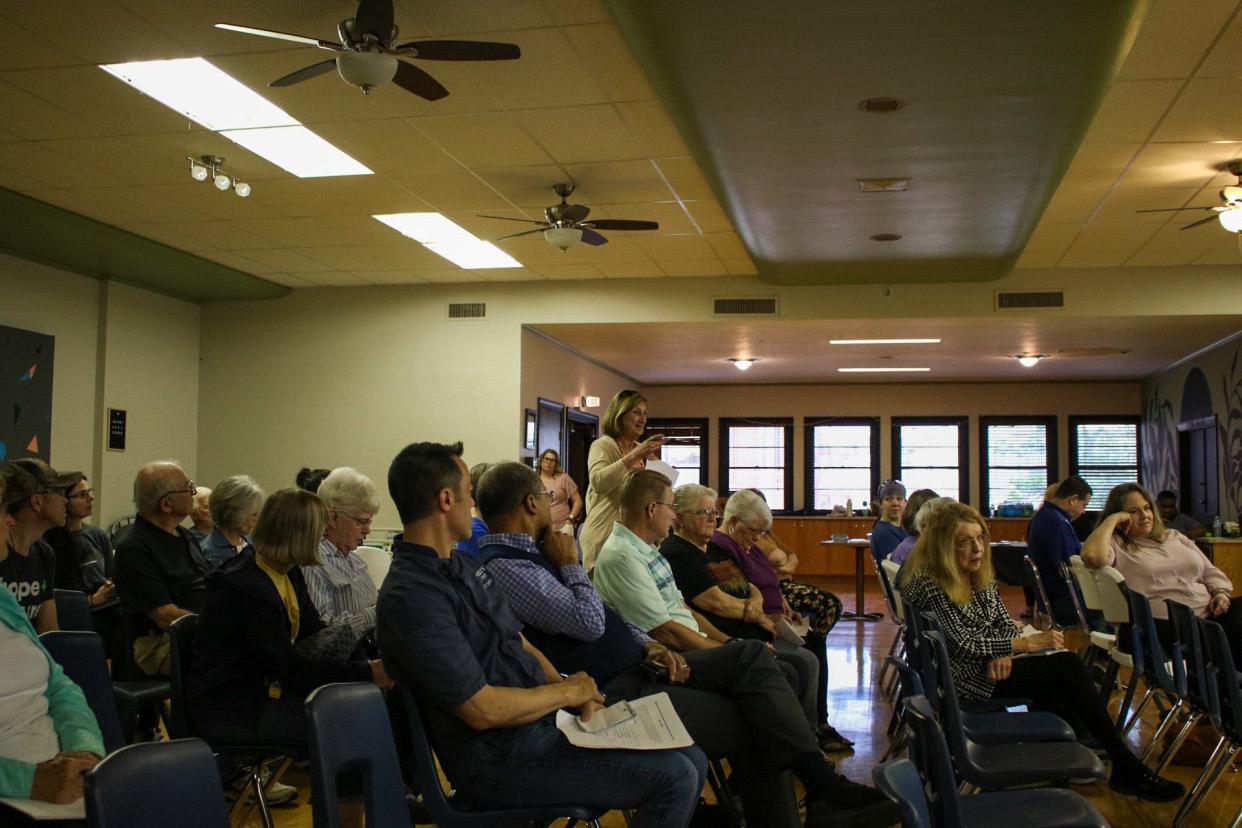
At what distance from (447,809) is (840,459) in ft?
49.3

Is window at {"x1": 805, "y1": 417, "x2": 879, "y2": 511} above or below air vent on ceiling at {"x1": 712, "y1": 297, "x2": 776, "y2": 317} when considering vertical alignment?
below

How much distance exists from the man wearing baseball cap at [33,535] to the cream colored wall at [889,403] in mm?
13667

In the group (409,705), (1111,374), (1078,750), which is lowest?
(1078,750)

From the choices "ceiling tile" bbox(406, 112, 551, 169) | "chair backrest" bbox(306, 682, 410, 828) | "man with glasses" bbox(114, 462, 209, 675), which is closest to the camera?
"chair backrest" bbox(306, 682, 410, 828)

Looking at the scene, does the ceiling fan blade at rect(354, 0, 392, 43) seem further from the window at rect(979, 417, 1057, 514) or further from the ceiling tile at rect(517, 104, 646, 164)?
the window at rect(979, 417, 1057, 514)

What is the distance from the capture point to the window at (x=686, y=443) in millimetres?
17578

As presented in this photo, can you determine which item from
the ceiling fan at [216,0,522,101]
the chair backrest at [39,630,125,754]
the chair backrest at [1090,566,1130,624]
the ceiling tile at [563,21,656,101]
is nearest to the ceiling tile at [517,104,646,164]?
the ceiling tile at [563,21,656,101]

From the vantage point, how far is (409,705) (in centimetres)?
256

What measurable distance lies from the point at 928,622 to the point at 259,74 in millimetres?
3808

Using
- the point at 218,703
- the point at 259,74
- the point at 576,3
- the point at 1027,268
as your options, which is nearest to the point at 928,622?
the point at 218,703

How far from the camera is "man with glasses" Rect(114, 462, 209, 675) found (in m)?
4.08

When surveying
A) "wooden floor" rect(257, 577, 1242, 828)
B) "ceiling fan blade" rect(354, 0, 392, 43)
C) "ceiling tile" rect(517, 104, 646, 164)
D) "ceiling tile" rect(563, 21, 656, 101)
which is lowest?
"wooden floor" rect(257, 577, 1242, 828)

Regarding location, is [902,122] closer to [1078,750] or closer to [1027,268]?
[1078,750]

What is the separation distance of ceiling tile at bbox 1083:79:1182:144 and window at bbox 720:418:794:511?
37.5 ft
